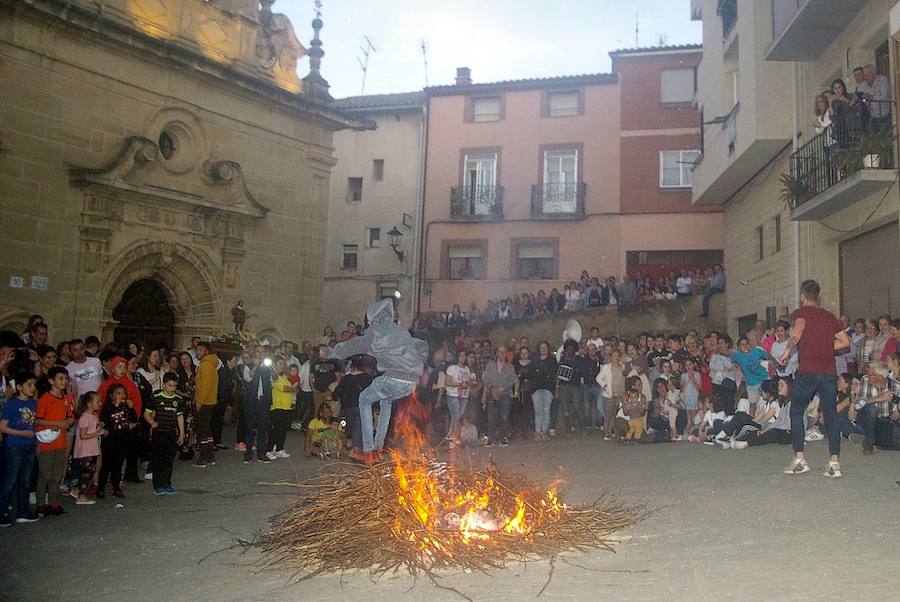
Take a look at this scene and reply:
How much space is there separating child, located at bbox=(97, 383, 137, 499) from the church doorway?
355 inches

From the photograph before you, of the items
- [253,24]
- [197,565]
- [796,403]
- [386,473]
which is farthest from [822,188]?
[253,24]

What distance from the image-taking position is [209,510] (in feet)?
25.9

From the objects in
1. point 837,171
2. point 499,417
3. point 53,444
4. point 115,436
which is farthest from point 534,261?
point 53,444

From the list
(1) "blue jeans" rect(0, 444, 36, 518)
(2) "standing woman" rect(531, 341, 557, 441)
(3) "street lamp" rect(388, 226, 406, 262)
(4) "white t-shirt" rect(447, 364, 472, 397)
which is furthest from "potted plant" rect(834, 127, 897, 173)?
(3) "street lamp" rect(388, 226, 406, 262)

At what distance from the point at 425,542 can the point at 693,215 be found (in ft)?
80.0

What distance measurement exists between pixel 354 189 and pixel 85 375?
73.7 feet

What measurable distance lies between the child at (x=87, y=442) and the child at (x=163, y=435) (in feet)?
1.97

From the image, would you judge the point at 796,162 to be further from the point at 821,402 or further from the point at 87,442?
the point at 87,442

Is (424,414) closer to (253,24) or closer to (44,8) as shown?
(44,8)

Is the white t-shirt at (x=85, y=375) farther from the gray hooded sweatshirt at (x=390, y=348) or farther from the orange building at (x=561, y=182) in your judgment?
the orange building at (x=561, y=182)

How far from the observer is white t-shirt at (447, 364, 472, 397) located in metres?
13.8

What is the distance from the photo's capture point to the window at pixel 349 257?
30.9 meters

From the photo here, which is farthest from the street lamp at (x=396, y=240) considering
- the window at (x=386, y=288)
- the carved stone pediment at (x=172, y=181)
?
the carved stone pediment at (x=172, y=181)

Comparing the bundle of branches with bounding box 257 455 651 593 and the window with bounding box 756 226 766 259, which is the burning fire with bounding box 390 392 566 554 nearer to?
the bundle of branches with bounding box 257 455 651 593
